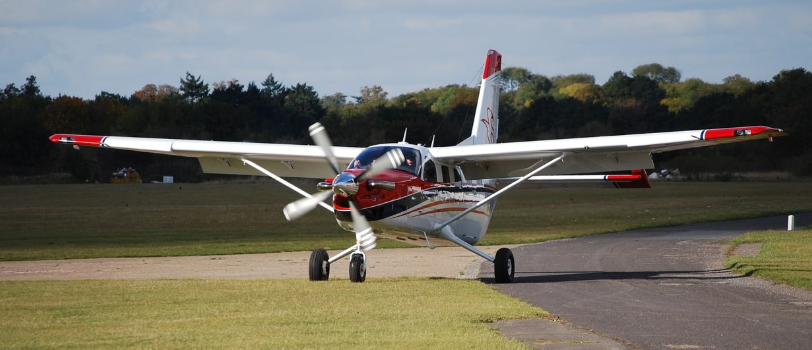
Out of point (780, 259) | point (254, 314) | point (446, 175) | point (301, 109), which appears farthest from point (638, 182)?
point (301, 109)

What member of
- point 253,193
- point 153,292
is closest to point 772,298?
point 153,292

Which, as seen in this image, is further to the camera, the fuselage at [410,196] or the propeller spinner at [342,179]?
the fuselage at [410,196]

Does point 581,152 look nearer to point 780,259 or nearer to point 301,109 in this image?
point 780,259

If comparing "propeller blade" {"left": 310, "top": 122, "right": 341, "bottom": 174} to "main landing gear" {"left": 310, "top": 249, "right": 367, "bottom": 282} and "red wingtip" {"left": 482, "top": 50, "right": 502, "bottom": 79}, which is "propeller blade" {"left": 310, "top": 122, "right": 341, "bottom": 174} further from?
"red wingtip" {"left": 482, "top": 50, "right": 502, "bottom": 79}

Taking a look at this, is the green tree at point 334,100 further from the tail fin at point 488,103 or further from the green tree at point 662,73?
the tail fin at point 488,103

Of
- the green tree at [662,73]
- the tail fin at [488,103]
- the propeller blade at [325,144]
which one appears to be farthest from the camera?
the green tree at [662,73]

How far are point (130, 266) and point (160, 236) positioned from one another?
10.3 metres

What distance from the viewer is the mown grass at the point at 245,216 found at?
26984 millimetres

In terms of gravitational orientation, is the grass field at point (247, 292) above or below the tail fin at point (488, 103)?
below

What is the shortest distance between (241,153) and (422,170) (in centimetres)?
413

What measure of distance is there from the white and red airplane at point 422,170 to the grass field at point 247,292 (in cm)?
95

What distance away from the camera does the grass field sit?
32.7 feet

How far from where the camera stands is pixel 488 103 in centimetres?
2200

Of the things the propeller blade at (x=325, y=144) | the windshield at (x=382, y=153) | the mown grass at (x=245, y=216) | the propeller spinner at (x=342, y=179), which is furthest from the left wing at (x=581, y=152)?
the mown grass at (x=245, y=216)
